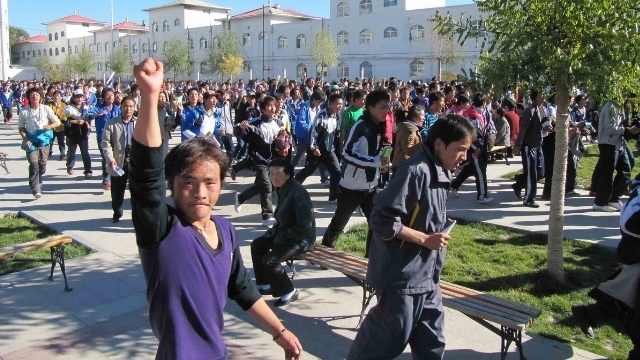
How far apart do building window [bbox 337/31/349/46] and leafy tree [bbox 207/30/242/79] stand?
9.87 meters

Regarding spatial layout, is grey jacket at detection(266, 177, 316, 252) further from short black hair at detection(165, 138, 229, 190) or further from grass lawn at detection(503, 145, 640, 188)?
grass lawn at detection(503, 145, 640, 188)

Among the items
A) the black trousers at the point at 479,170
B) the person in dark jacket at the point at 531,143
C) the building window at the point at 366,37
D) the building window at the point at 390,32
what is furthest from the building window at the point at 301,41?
the person in dark jacket at the point at 531,143

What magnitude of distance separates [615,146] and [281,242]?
222 inches

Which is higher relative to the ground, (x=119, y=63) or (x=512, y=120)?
(x=119, y=63)

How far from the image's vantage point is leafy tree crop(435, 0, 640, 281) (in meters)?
4.38

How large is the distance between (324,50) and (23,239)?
44558mm

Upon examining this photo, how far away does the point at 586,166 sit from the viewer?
39.6 feet

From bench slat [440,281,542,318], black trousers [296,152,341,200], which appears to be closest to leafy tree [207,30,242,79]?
black trousers [296,152,341,200]

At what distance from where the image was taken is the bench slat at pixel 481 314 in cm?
362

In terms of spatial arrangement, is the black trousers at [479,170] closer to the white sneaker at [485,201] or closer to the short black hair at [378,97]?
the white sneaker at [485,201]

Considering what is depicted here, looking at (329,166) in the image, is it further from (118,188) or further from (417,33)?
(417,33)

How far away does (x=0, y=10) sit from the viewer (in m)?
61.6

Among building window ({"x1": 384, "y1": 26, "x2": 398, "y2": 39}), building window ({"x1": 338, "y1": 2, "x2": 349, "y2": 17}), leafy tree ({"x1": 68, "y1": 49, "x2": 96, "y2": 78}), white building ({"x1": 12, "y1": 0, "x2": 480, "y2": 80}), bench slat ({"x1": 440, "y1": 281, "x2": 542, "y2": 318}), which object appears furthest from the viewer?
leafy tree ({"x1": 68, "y1": 49, "x2": 96, "y2": 78})

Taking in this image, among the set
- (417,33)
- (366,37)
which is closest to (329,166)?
(417,33)
